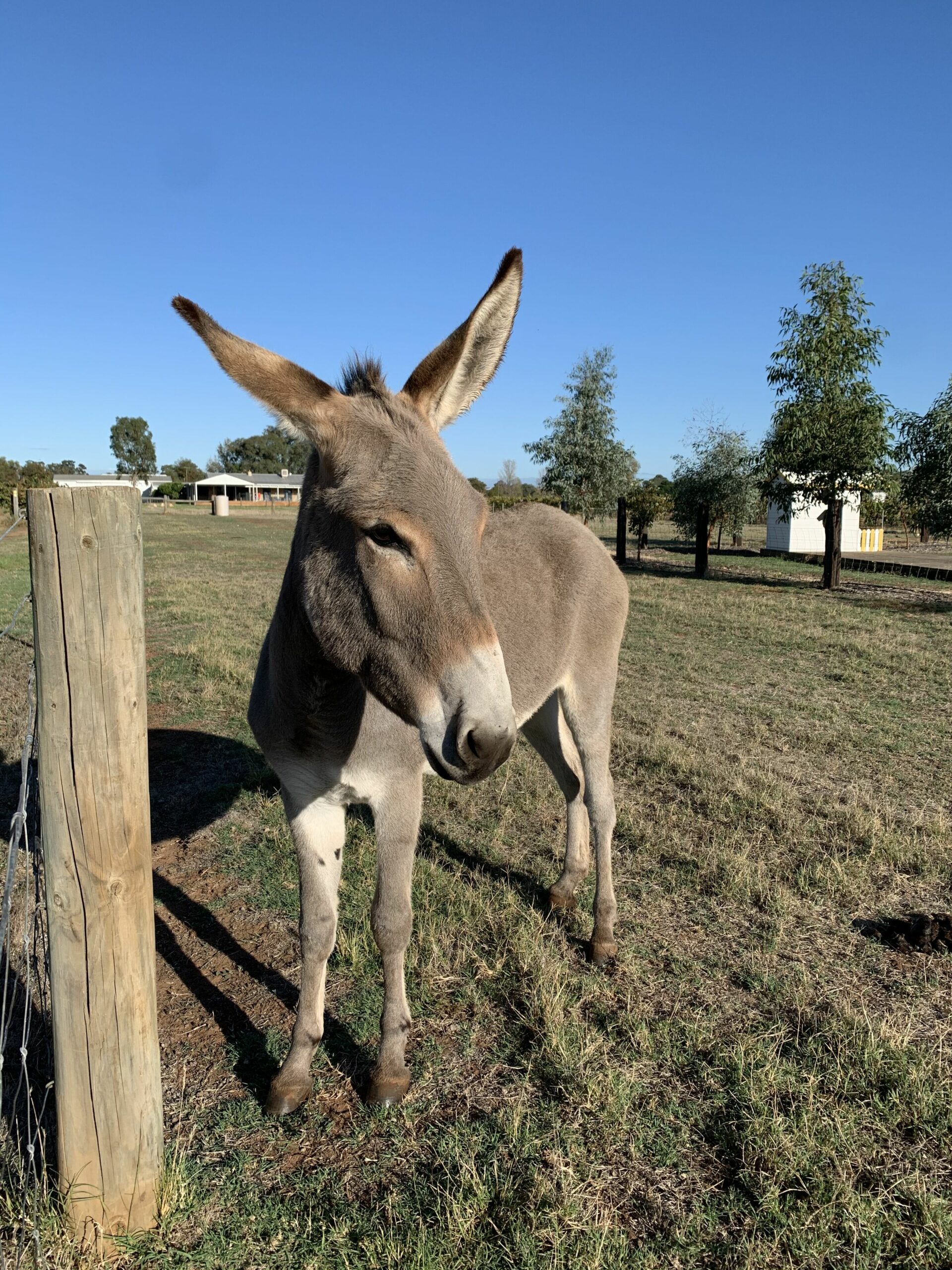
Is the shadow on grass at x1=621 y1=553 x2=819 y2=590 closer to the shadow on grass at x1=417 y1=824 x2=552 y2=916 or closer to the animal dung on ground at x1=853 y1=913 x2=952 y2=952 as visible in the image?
the shadow on grass at x1=417 y1=824 x2=552 y2=916

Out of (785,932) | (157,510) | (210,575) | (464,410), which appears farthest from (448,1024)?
(157,510)

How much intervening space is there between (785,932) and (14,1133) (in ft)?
12.5

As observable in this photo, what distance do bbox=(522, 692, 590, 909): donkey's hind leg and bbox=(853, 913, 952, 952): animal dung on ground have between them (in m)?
1.65

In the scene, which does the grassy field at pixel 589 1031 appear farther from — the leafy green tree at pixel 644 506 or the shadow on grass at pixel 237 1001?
the leafy green tree at pixel 644 506

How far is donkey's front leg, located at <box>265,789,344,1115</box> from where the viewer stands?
3.16 meters

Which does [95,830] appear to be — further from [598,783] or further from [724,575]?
[724,575]

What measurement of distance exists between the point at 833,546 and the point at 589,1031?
808 inches

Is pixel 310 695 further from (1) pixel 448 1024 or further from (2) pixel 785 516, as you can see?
(2) pixel 785 516

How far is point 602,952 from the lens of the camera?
3.99 meters

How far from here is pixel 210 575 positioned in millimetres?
21828

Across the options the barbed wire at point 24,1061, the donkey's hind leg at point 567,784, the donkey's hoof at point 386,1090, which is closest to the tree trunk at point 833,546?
the donkey's hind leg at point 567,784

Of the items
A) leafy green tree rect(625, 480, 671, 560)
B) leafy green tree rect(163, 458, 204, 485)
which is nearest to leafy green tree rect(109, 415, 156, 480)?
leafy green tree rect(163, 458, 204, 485)

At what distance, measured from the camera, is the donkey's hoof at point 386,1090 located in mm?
2998

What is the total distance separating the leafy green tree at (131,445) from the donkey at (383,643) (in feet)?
418
